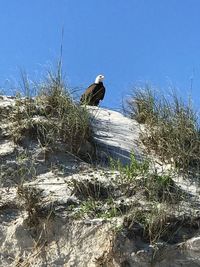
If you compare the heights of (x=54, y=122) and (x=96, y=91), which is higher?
(x=96, y=91)

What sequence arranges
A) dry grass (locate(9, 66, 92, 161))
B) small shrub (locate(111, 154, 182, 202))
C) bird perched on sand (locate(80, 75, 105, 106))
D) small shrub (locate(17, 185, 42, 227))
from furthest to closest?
1. bird perched on sand (locate(80, 75, 105, 106))
2. dry grass (locate(9, 66, 92, 161))
3. small shrub (locate(111, 154, 182, 202))
4. small shrub (locate(17, 185, 42, 227))

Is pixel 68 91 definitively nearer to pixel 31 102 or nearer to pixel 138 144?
pixel 31 102

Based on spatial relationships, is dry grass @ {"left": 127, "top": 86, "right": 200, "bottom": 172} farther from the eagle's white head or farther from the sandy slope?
the eagle's white head

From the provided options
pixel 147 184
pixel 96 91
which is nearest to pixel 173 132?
pixel 147 184

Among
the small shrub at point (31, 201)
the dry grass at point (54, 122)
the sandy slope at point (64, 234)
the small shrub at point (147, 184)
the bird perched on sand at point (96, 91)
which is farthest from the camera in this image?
the bird perched on sand at point (96, 91)

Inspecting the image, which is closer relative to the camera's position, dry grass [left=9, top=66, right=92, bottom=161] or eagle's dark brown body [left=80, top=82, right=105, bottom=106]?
dry grass [left=9, top=66, right=92, bottom=161]

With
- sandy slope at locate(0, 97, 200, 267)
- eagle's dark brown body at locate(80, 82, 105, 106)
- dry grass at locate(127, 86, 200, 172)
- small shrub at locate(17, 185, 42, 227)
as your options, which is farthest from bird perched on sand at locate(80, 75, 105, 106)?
small shrub at locate(17, 185, 42, 227)

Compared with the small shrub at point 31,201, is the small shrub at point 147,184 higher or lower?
higher

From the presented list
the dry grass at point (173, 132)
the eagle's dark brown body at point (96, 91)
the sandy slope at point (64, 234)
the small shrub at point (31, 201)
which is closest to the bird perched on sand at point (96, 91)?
the eagle's dark brown body at point (96, 91)

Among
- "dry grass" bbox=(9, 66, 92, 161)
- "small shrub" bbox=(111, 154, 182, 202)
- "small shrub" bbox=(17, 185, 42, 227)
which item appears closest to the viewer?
"small shrub" bbox=(17, 185, 42, 227)

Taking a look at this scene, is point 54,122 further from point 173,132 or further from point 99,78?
point 99,78

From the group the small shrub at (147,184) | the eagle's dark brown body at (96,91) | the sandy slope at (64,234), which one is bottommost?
the sandy slope at (64,234)

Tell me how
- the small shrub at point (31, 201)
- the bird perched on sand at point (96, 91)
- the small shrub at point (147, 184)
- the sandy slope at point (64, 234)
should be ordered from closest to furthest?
the sandy slope at point (64, 234), the small shrub at point (31, 201), the small shrub at point (147, 184), the bird perched on sand at point (96, 91)

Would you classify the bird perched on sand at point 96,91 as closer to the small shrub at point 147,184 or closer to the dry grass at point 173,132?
the dry grass at point 173,132
